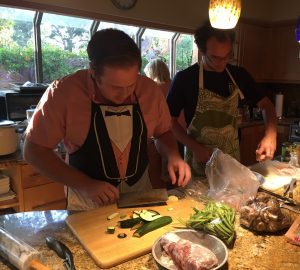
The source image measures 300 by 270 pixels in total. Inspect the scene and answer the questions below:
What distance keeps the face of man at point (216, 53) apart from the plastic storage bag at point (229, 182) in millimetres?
589

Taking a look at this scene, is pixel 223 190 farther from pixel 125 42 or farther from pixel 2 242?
pixel 2 242

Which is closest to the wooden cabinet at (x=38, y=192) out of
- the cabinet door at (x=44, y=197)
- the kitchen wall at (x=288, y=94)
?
the cabinet door at (x=44, y=197)

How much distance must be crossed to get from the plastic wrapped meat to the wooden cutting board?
0.27 feet

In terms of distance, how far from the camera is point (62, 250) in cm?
88

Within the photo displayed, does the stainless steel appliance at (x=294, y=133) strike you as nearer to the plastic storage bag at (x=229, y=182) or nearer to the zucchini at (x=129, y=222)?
the plastic storage bag at (x=229, y=182)

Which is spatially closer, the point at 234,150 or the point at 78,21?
the point at 234,150

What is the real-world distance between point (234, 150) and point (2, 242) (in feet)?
4.51

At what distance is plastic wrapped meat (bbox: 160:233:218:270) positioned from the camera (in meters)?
0.78

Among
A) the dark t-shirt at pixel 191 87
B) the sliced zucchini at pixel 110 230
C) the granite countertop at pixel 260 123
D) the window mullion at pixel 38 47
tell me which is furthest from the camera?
the granite countertop at pixel 260 123

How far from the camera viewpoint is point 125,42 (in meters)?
1.10

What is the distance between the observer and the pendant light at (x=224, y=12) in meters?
1.23

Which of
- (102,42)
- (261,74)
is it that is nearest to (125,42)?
(102,42)

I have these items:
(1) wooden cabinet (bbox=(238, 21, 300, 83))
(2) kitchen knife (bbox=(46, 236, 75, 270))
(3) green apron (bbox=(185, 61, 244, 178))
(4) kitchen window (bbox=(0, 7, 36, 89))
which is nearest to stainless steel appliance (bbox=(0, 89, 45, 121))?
(4) kitchen window (bbox=(0, 7, 36, 89))

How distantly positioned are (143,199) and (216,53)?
91cm
